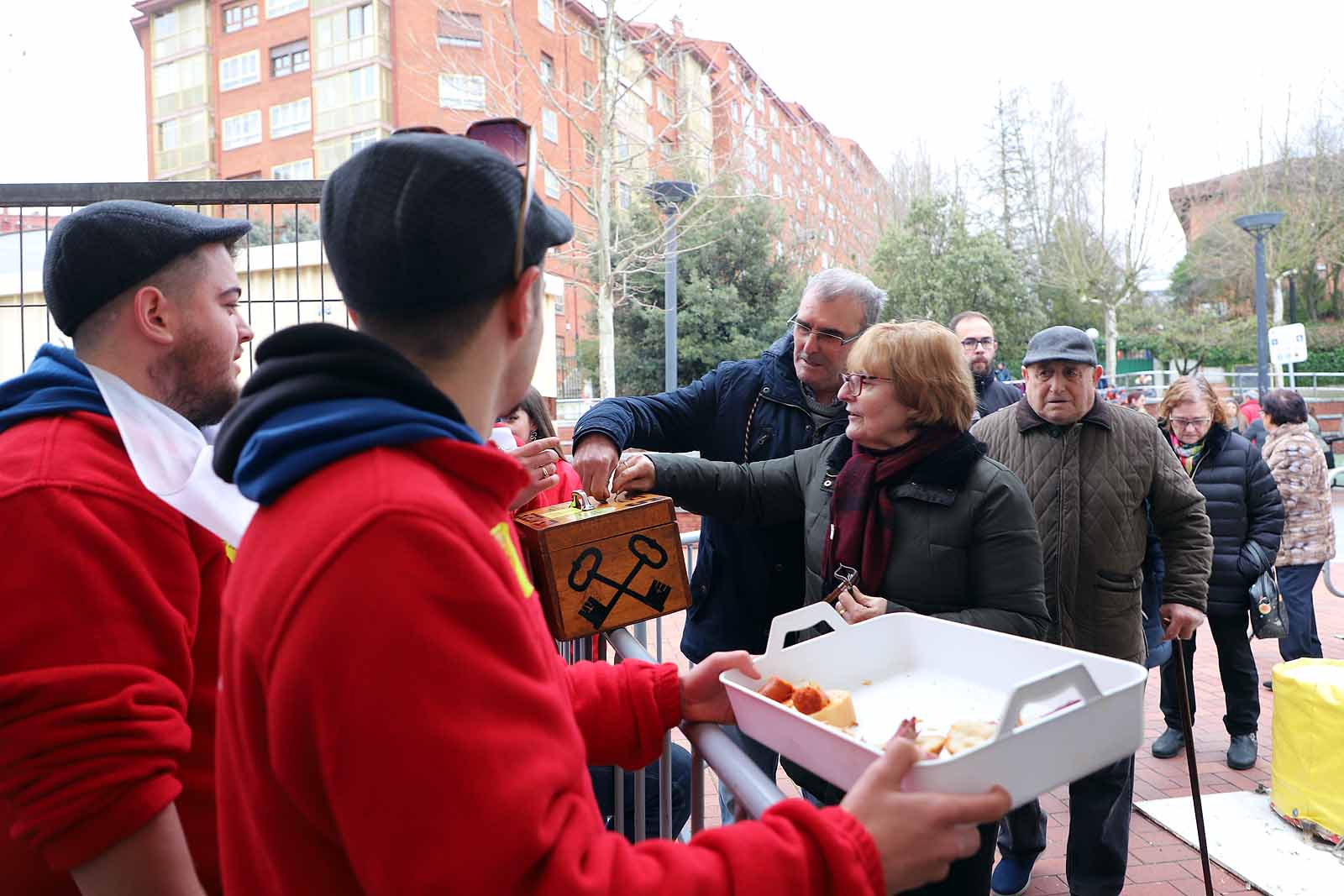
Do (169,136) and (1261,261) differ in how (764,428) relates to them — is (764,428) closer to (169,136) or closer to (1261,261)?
(1261,261)

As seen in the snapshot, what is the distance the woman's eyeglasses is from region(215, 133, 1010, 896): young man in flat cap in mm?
1847

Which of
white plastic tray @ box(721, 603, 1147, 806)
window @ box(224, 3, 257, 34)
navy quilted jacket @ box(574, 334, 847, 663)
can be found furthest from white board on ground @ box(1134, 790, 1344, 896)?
window @ box(224, 3, 257, 34)

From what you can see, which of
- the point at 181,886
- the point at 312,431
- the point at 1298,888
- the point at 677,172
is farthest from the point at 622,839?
the point at 677,172

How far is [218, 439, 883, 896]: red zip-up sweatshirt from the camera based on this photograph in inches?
35.4

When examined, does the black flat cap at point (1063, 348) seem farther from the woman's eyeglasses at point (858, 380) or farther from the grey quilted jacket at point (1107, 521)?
the woman's eyeglasses at point (858, 380)

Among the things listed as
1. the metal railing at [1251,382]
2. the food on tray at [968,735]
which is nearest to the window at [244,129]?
the metal railing at [1251,382]

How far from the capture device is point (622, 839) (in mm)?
1024

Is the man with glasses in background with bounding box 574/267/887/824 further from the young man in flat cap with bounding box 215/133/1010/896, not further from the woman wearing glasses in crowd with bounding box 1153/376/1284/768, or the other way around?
the woman wearing glasses in crowd with bounding box 1153/376/1284/768

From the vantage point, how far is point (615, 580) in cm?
238

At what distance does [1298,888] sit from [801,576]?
261 cm

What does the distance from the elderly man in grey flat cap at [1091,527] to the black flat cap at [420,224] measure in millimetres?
3349

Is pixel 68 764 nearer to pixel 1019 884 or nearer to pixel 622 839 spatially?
pixel 622 839

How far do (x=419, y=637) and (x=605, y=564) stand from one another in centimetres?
146

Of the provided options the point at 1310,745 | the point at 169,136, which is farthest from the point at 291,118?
the point at 1310,745
